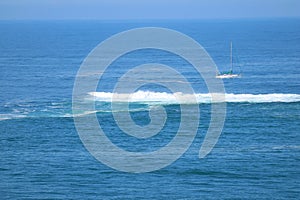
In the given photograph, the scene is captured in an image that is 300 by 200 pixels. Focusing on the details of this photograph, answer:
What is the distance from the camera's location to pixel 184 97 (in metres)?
74.7

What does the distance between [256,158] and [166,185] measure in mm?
8987

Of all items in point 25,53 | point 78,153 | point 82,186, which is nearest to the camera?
point 82,186

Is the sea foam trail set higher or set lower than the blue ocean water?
higher

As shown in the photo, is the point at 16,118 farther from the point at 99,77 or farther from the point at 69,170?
the point at 99,77

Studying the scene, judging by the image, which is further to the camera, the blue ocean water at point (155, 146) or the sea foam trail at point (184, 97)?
the sea foam trail at point (184, 97)

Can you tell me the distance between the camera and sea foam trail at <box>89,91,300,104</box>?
72812 mm

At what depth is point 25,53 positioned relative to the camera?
12838 centimetres

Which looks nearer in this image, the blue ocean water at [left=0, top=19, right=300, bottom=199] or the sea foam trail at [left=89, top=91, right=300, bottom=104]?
the blue ocean water at [left=0, top=19, right=300, bottom=199]

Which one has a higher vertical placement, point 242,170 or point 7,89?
point 7,89

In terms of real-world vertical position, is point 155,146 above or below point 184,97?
below

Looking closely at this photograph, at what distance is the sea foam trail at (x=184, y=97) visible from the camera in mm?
72812

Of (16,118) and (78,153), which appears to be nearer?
(78,153)

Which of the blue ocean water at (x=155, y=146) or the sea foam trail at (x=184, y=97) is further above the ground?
the sea foam trail at (x=184, y=97)

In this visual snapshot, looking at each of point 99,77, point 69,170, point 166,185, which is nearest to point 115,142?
point 69,170
